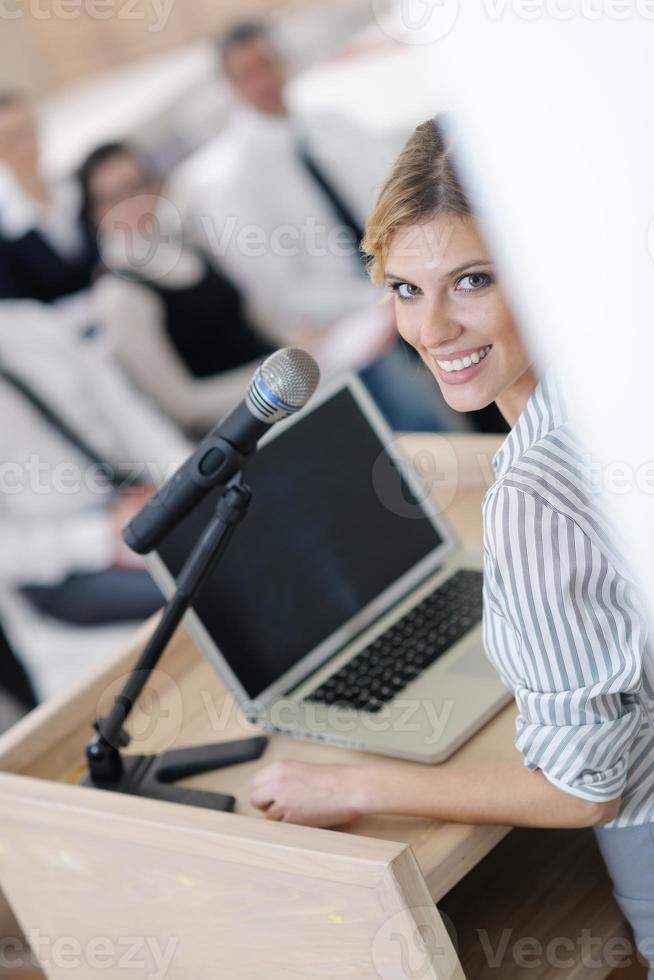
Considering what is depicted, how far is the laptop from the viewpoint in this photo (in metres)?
1.15

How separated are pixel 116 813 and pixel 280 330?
255cm

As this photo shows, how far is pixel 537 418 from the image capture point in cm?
86

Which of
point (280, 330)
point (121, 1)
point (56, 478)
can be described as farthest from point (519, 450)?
point (121, 1)

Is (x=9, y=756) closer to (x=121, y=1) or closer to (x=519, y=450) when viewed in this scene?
(x=519, y=450)

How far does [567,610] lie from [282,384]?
0.31 metres

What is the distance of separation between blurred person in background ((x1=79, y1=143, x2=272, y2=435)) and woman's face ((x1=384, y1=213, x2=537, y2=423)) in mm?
2283

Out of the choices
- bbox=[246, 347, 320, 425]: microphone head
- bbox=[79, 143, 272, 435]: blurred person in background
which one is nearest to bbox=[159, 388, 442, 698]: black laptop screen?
bbox=[246, 347, 320, 425]: microphone head

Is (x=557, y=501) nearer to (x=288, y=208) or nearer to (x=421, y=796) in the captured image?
(x=421, y=796)

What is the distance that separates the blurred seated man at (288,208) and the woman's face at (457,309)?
7.73 feet

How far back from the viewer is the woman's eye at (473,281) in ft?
2.72

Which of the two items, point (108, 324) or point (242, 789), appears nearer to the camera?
point (242, 789)

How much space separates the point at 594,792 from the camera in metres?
0.83

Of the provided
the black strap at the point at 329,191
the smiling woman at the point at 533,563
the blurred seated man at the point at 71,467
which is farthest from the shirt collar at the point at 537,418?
the black strap at the point at 329,191

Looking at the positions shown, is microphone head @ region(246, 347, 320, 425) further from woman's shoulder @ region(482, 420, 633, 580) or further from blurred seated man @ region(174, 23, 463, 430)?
blurred seated man @ region(174, 23, 463, 430)
